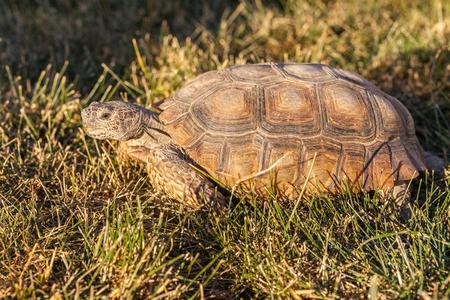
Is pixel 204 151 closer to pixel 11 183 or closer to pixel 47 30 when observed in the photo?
pixel 11 183

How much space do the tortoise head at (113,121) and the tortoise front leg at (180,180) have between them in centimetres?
26

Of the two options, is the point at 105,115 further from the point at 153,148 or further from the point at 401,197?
the point at 401,197

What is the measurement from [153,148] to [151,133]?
0.11m

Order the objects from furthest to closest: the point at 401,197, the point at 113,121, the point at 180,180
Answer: the point at 113,121
the point at 401,197
the point at 180,180

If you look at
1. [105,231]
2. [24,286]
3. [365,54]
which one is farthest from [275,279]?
[365,54]

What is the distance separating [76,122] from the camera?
4414 millimetres

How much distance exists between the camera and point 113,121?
3.74 metres

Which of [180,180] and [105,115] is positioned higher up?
[105,115]

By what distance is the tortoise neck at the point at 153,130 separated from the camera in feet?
12.5

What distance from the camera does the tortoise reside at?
346cm

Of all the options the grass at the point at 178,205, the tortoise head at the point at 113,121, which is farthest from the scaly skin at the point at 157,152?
the grass at the point at 178,205

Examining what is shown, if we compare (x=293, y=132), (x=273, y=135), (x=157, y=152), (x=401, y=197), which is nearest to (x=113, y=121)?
(x=157, y=152)

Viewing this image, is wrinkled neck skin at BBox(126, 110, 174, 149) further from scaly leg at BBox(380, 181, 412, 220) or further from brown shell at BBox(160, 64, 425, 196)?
scaly leg at BBox(380, 181, 412, 220)

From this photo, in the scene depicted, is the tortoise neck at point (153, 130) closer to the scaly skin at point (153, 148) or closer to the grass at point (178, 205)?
the scaly skin at point (153, 148)
